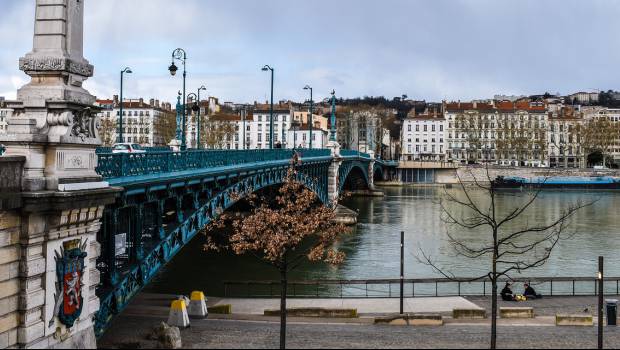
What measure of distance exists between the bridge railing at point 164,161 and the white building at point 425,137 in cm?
11770

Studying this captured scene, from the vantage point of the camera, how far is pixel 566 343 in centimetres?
1772

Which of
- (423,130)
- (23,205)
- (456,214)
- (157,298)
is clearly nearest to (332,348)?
(23,205)

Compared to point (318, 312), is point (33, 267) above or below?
above

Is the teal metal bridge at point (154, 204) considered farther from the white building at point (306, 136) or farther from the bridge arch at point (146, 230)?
the white building at point (306, 136)

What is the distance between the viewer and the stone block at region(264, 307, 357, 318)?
2073 centimetres

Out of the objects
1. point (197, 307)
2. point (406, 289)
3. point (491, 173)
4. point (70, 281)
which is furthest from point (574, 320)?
point (491, 173)

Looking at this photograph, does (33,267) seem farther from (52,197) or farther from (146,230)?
(146,230)

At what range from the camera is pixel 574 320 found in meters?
20.2

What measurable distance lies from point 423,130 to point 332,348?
134773 mm

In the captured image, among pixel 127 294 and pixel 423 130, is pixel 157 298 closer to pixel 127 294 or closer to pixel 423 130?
pixel 127 294

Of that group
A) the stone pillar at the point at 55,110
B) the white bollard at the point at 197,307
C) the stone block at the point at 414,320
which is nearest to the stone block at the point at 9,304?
the stone pillar at the point at 55,110

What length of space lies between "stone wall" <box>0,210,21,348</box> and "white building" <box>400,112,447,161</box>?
136884 millimetres

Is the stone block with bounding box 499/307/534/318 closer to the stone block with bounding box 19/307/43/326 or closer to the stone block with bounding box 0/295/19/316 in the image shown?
the stone block with bounding box 19/307/43/326

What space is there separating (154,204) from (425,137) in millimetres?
130365
